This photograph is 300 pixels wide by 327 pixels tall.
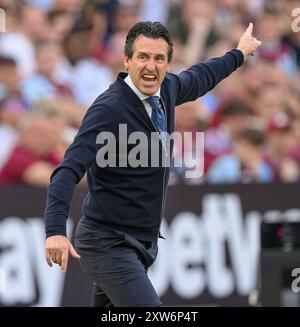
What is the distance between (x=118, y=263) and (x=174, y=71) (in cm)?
534

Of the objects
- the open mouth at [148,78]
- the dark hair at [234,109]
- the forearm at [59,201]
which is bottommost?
the forearm at [59,201]

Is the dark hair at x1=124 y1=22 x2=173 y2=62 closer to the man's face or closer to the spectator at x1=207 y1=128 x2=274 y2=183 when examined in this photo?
the man's face

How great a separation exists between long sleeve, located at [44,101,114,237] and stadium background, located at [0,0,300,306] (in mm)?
4023

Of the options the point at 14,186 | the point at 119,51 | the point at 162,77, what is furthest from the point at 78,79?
the point at 162,77

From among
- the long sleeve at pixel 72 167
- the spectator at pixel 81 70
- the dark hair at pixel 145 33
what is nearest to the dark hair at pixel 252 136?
the spectator at pixel 81 70

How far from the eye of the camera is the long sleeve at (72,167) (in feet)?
16.6

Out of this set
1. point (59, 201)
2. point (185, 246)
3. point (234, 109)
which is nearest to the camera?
point (59, 201)

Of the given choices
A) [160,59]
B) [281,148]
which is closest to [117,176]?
[160,59]

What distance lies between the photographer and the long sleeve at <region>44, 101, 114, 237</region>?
5074 mm

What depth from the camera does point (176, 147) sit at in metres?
9.82

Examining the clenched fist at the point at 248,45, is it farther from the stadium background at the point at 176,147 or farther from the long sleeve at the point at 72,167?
the stadium background at the point at 176,147

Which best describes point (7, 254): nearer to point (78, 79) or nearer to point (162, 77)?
point (78, 79)

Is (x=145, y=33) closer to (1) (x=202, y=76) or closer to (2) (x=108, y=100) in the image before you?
(2) (x=108, y=100)

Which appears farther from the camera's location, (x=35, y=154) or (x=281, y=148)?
(x=281, y=148)
